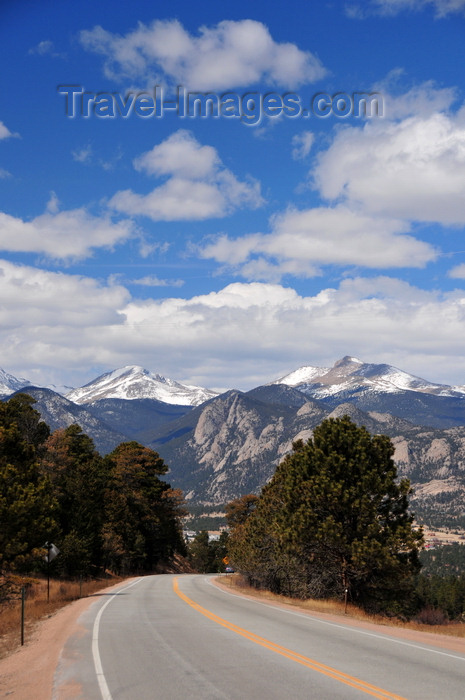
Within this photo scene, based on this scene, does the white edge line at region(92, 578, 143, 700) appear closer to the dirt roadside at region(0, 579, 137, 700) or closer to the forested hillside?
the dirt roadside at region(0, 579, 137, 700)

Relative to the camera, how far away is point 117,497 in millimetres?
68688

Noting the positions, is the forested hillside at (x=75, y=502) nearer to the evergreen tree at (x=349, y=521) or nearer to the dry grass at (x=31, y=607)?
the dry grass at (x=31, y=607)

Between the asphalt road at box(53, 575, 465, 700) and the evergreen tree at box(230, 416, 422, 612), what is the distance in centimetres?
917

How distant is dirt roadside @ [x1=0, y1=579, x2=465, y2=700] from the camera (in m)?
12.5

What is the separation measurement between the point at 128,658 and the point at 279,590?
32854mm

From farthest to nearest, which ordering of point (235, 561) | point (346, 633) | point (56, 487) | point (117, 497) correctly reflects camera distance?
1. point (117, 497)
2. point (56, 487)
3. point (235, 561)
4. point (346, 633)

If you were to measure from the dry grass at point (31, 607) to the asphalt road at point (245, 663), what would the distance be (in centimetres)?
287

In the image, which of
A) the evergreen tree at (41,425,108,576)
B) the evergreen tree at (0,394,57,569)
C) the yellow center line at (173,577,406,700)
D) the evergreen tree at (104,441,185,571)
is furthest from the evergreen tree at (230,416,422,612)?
the evergreen tree at (104,441,185,571)

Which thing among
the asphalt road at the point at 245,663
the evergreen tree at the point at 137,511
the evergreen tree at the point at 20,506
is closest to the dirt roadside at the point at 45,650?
the asphalt road at the point at 245,663

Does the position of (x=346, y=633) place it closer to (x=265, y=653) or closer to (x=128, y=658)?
(x=265, y=653)

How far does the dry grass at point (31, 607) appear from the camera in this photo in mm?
21383

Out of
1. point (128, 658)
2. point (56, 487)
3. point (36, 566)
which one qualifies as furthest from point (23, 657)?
point (56, 487)

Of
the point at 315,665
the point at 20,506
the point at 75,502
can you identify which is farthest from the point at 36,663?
the point at 75,502

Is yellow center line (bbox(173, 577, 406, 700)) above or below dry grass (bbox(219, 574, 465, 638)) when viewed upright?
above
